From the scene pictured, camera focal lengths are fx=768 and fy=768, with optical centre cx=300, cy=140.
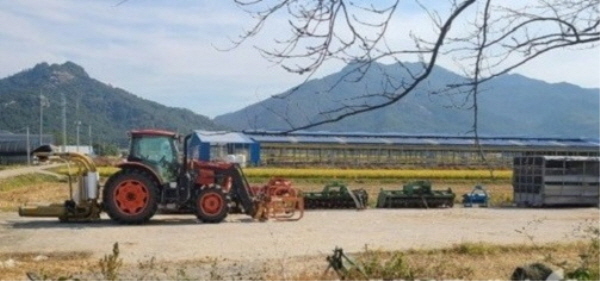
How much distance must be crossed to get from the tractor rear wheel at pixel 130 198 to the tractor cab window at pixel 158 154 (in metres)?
0.42

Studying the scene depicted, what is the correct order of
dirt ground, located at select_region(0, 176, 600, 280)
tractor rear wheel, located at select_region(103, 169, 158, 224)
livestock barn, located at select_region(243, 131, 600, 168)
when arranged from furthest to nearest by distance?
livestock barn, located at select_region(243, 131, 600, 168) → tractor rear wheel, located at select_region(103, 169, 158, 224) → dirt ground, located at select_region(0, 176, 600, 280)

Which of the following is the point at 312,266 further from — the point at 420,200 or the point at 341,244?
the point at 420,200

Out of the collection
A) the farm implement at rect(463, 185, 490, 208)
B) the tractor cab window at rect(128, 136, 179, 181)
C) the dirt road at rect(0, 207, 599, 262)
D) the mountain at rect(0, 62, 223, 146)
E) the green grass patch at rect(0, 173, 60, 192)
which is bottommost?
the green grass patch at rect(0, 173, 60, 192)

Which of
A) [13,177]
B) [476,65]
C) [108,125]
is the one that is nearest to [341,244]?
[476,65]

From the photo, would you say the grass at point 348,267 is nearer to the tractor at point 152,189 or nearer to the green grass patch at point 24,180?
the tractor at point 152,189

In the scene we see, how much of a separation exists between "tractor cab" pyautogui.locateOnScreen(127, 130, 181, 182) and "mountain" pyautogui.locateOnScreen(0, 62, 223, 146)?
87065 mm

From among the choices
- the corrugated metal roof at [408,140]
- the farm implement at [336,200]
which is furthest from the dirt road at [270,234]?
the corrugated metal roof at [408,140]

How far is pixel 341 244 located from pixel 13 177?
24.5 meters

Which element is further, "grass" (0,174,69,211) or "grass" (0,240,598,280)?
"grass" (0,174,69,211)

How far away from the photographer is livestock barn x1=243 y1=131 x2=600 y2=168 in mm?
53312

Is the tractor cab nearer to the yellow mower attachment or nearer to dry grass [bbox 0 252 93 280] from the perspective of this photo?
the yellow mower attachment

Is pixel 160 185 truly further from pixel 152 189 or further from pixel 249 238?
pixel 249 238

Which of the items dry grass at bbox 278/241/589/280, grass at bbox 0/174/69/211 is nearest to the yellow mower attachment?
grass at bbox 0/174/69/211

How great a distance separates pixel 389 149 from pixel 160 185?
44.7m
